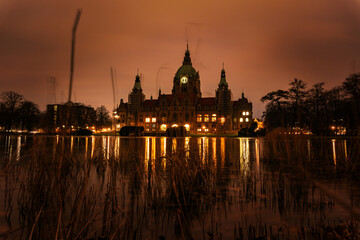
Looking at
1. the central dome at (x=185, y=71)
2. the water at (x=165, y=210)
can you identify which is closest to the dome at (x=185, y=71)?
the central dome at (x=185, y=71)

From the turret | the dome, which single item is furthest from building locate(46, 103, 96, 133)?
the dome

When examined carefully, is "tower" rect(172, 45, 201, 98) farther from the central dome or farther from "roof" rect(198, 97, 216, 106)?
"roof" rect(198, 97, 216, 106)

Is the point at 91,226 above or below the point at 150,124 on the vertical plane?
below

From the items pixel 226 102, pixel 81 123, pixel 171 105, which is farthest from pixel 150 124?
pixel 81 123

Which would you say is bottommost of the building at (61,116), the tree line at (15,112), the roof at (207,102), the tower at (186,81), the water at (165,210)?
the water at (165,210)

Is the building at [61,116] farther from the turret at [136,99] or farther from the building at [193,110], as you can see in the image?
the turret at [136,99]

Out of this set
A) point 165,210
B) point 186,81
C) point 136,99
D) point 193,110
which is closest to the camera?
point 165,210

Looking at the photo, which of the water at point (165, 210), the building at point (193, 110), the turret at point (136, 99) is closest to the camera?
the water at point (165, 210)

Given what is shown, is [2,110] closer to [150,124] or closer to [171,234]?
[150,124]

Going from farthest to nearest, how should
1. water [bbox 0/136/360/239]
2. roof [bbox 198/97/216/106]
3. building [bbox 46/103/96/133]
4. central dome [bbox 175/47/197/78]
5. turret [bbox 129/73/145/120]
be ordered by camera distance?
1. central dome [bbox 175/47/197/78]
2. roof [bbox 198/97/216/106]
3. turret [bbox 129/73/145/120]
4. building [bbox 46/103/96/133]
5. water [bbox 0/136/360/239]

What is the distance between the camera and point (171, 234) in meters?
3.10

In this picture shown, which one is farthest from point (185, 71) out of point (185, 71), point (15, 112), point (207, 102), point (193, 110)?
point (15, 112)

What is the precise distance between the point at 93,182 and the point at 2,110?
216ft

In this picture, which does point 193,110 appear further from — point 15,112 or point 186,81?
point 15,112
